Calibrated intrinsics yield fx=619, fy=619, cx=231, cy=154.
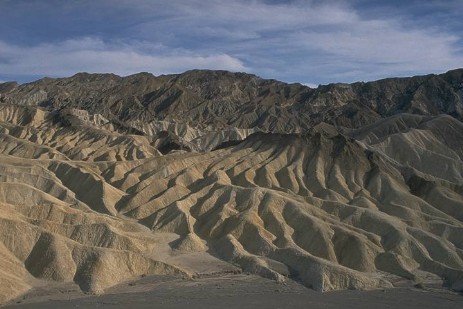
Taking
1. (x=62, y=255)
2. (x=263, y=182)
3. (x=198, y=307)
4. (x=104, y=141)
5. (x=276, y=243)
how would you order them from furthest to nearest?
1. (x=104, y=141)
2. (x=263, y=182)
3. (x=276, y=243)
4. (x=62, y=255)
5. (x=198, y=307)

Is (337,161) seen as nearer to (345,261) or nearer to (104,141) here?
(345,261)

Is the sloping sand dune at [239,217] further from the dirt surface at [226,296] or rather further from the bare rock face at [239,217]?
the dirt surface at [226,296]

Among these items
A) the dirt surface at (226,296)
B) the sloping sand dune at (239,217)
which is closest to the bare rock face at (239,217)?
the sloping sand dune at (239,217)

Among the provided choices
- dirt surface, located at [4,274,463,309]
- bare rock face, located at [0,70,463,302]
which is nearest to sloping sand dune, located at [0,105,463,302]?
bare rock face, located at [0,70,463,302]

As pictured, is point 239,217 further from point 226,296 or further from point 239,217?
point 226,296

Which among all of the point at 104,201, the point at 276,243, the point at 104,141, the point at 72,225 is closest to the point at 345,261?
the point at 276,243

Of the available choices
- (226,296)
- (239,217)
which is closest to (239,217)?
(239,217)

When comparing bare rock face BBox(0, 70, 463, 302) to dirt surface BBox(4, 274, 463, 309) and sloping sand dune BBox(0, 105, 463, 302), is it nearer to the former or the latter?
sloping sand dune BBox(0, 105, 463, 302)

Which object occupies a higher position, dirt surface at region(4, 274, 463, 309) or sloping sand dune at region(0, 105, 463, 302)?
sloping sand dune at region(0, 105, 463, 302)
